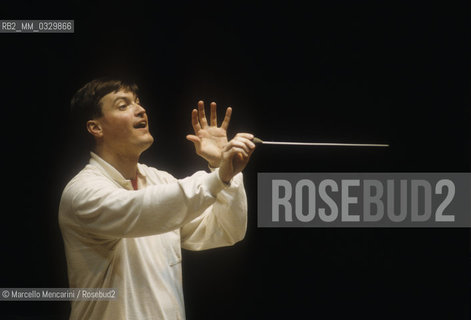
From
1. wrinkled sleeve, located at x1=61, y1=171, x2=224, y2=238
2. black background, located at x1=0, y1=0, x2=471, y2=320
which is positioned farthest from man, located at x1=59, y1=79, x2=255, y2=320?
black background, located at x1=0, y1=0, x2=471, y2=320

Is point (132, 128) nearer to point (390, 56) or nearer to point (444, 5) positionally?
point (390, 56)

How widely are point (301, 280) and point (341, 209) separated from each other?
39 centimetres

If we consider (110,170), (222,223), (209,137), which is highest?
(209,137)

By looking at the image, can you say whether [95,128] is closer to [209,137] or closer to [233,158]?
[209,137]

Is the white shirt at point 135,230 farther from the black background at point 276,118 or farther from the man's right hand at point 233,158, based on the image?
the black background at point 276,118

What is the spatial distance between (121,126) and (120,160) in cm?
11

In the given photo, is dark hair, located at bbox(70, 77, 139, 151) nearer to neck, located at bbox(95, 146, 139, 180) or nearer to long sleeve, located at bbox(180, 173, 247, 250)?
neck, located at bbox(95, 146, 139, 180)

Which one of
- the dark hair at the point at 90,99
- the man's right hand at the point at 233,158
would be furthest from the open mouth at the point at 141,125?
the man's right hand at the point at 233,158

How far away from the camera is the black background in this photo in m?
2.14

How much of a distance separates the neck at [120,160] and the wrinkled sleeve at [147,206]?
0.19 m

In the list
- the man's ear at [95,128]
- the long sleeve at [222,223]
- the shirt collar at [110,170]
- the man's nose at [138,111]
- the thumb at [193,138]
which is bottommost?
the long sleeve at [222,223]

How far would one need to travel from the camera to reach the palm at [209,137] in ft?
6.67

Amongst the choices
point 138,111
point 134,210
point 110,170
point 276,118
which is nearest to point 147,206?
point 134,210

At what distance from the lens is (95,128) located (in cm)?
200
